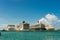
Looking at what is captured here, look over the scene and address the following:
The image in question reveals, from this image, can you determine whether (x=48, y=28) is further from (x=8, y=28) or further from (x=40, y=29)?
(x=8, y=28)

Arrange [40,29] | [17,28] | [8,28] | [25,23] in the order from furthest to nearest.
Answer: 1. [17,28]
2. [8,28]
3. [25,23]
4. [40,29]

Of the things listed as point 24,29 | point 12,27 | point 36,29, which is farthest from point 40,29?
point 12,27

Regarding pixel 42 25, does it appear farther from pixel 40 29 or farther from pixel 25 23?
pixel 25 23

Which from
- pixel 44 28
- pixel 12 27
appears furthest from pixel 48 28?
pixel 12 27

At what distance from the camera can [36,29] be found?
12288 cm

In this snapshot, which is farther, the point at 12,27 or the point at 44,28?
the point at 12,27

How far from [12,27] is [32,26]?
2055 centimetres

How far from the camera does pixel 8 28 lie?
5566 inches

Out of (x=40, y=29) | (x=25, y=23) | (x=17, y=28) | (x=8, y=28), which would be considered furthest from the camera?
(x=17, y=28)

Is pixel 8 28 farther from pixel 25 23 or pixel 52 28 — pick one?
pixel 52 28

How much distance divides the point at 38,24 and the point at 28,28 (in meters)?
7.28

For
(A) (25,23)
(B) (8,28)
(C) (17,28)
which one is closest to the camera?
(A) (25,23)

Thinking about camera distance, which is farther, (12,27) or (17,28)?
(17,28)

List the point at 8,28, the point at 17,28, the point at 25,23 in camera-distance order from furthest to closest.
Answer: the point at 17,28, the point at 8,28, the point at 25,23
